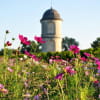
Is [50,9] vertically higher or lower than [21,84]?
higher

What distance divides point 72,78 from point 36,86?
1.56 ft

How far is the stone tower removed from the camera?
57.7m

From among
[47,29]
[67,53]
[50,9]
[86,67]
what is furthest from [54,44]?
[86,67]

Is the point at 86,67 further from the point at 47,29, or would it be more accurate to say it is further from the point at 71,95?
the point at 47,29

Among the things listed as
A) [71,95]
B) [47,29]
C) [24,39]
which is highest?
[47,29]

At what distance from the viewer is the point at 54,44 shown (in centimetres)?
5856

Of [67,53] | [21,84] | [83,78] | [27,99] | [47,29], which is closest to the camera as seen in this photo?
[27,99]

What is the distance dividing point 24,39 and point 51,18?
5419 centimetres

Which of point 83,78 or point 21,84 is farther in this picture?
point 83,78

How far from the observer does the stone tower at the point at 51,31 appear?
189ft

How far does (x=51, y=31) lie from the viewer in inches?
2279

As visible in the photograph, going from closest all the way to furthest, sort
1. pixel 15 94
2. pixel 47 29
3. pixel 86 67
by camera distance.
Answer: pixel 15 94 → pixel 86 67 → pixel 47 29

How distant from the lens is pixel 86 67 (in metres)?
4.96

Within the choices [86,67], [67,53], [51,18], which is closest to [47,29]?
[51,18]
